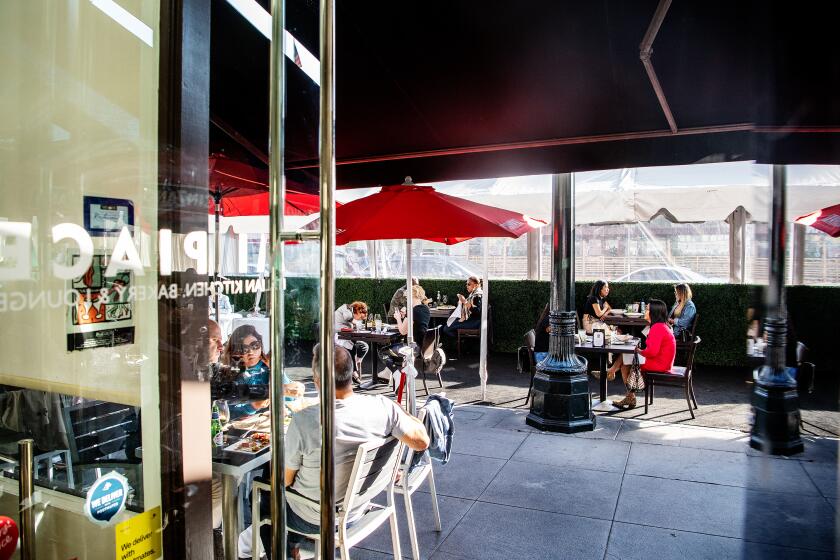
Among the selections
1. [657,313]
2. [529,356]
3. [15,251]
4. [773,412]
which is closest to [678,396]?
[657,313]

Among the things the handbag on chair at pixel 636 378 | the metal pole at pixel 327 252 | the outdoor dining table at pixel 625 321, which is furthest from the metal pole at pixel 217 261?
the outdoor dining table at pixel 625 321

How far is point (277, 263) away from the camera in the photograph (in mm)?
1198

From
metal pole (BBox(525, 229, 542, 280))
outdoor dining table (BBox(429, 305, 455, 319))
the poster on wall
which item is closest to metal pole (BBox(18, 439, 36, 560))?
the poster on wall

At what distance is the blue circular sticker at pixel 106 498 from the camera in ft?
4.03

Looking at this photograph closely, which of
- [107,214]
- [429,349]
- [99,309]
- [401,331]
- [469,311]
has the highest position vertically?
[107,214]

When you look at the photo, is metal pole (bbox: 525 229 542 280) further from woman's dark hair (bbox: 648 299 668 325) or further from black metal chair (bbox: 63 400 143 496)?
black metal chair (bbox: 63 400 143 496)

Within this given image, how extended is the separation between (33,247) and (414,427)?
2.36m

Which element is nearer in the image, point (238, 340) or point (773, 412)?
point (238, 340)

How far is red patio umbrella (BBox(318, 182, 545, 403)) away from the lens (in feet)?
13.9

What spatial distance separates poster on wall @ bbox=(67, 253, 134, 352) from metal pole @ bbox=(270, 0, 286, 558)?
0.35 m

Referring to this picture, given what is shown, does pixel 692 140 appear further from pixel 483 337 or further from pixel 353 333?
pixel 353 333

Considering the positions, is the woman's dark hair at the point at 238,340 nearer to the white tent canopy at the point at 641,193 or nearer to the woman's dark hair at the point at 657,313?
the woman's dark hair at the point at 657,313

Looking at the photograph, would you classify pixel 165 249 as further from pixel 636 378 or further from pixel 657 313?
pixel 636 378

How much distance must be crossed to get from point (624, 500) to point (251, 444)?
12.3 ft
